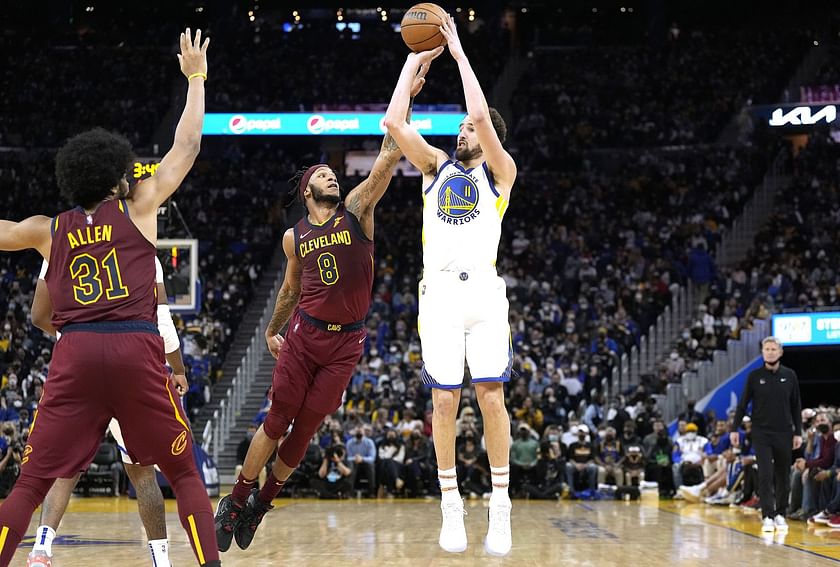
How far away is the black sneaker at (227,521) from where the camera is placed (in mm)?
7434

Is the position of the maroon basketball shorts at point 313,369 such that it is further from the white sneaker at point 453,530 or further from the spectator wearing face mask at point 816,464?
the spectator wearing face mask at point 816,464

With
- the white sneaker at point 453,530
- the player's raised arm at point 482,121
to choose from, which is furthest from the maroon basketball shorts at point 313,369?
the player's raised arm at point 482,121

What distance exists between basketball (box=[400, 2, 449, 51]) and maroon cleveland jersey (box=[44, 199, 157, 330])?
2.57m

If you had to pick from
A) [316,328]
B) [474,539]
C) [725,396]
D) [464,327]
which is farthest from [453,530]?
[725,396]

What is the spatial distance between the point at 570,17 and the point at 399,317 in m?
18.8

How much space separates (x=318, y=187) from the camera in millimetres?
7461

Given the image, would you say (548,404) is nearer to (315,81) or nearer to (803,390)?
(803,390)

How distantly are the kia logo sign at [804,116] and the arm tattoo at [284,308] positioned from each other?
21847 mm

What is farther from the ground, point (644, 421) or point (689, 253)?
point (689, 253)

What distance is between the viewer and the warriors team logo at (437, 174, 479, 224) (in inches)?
267

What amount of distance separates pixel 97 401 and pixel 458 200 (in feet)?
8.96

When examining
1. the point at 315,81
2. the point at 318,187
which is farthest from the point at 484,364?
the point at 315,81

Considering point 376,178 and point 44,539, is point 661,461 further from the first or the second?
point 44,539

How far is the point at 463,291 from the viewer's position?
6723 millimetres
